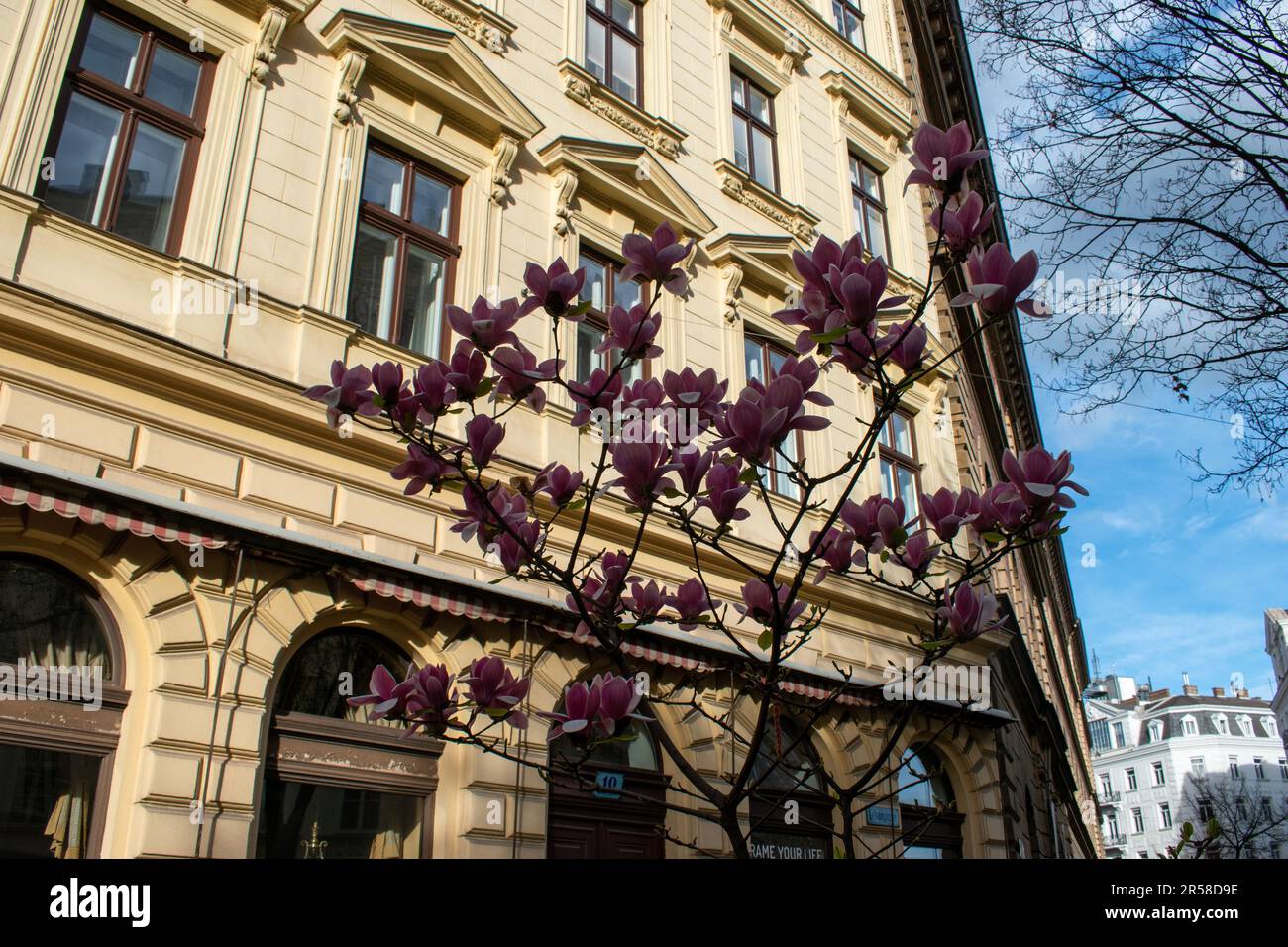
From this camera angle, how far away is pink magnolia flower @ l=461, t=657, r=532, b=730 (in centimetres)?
362

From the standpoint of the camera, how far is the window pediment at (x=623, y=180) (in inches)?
427

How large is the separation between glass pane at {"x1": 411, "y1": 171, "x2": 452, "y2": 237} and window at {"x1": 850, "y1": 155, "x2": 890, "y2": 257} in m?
8.00

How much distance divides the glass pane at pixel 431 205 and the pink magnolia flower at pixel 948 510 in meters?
6.96

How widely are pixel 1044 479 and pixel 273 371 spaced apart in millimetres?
6002

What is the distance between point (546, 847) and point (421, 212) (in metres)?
5.72

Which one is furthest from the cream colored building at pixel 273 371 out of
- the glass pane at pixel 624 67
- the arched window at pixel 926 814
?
the arched window at pixel 926 814

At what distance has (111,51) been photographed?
7.88 metres

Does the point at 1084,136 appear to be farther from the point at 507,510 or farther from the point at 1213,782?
the point at 1213,782

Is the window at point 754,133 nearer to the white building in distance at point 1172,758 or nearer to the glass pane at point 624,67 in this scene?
the glass pane at point 624,67

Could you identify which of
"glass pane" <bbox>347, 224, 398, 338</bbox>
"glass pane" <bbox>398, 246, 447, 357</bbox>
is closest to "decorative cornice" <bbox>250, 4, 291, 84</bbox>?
"glass pane" <bbox>347, 224, 398, 338</bbox>

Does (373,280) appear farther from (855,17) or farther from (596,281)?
(855,17)

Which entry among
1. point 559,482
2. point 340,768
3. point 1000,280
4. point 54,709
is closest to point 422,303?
point 340,768

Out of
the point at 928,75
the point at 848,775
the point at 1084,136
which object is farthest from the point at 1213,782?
the point at 1084,136

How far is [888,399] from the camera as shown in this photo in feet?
11.3
